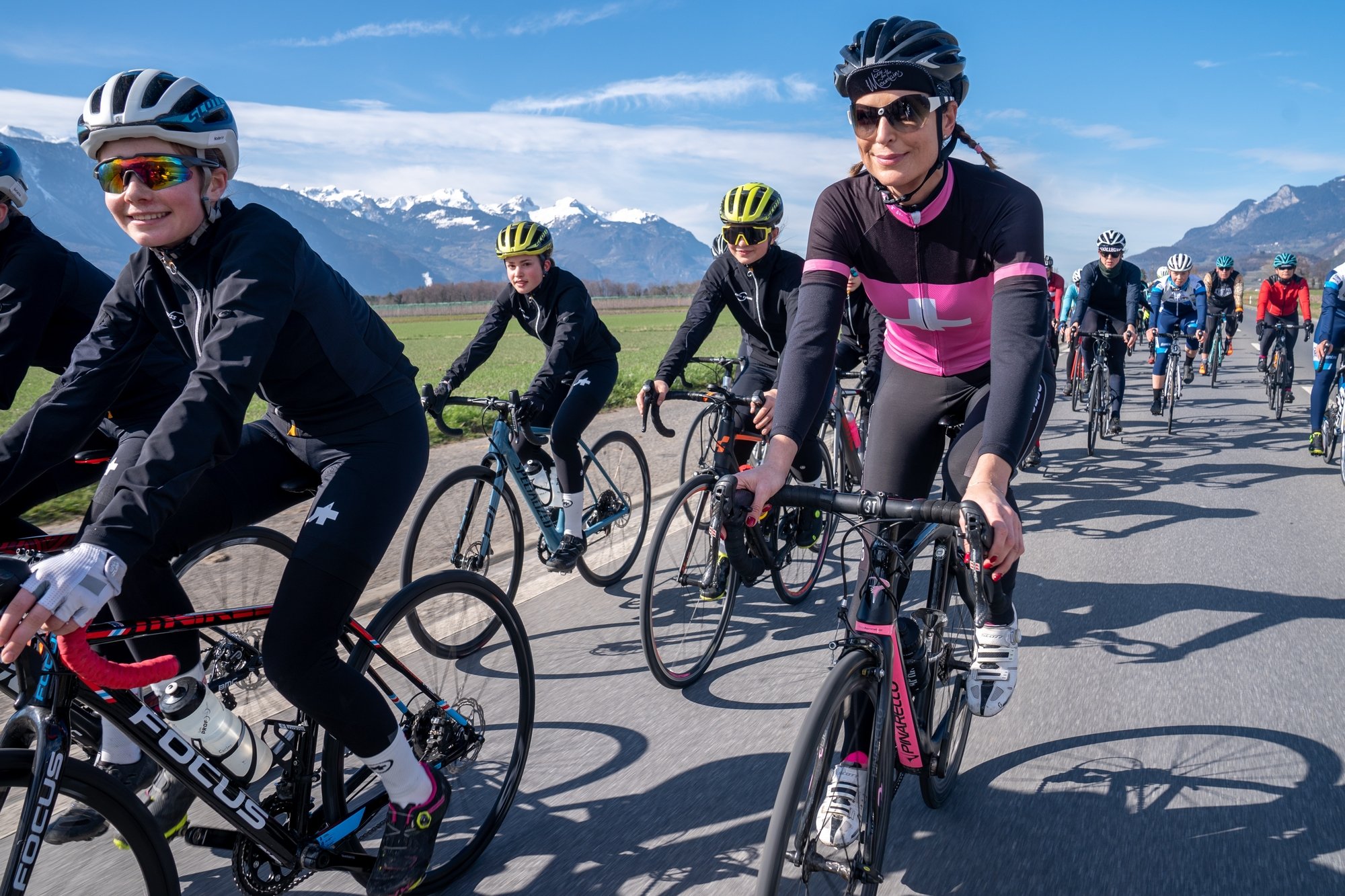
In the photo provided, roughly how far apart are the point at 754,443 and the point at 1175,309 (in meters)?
10.6

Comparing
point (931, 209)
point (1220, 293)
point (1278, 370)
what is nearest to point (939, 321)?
point (931, 209)

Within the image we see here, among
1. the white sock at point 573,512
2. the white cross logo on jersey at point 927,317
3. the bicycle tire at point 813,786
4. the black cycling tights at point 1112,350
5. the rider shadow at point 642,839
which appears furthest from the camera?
the black cycling tights at point 1112,350

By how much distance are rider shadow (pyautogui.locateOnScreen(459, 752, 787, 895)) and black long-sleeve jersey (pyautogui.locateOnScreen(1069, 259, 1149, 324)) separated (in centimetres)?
961

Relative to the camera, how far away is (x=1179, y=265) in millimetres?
13734

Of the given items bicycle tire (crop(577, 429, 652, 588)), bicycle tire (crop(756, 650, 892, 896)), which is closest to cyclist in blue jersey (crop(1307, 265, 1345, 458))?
bicycle tire (crop(577, 429, 652, 588))

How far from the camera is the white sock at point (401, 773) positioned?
2.63 metres

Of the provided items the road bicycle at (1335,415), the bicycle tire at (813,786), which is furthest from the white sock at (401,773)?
the road bicycle at (1335,415)

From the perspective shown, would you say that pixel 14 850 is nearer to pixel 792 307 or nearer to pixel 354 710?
pixel 354 710

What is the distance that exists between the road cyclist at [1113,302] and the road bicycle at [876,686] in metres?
9.15

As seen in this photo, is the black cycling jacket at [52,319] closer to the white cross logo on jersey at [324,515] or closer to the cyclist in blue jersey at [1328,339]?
the white cross logo on jersey at [324,515]

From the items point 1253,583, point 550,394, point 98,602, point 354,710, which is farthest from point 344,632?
point 1253,583

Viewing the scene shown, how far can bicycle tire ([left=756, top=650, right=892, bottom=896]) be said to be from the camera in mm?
2049

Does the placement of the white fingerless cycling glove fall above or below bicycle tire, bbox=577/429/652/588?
above

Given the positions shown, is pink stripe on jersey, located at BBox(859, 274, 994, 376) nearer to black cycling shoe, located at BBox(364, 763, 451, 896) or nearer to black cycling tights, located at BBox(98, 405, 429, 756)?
black cycling tights, located at BBox(98, 405, 429, 756)
